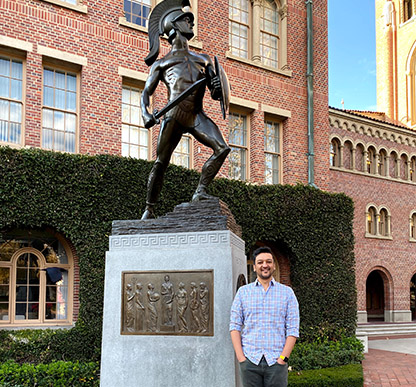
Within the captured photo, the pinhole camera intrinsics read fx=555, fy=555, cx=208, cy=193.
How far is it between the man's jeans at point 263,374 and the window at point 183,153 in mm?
11285

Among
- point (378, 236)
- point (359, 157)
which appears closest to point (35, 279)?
point (359, 157)

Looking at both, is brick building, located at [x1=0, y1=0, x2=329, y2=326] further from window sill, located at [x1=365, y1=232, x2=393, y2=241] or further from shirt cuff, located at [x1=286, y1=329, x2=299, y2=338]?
shirt cuff, located at [x1=286, y1=329, x2=299, y2=338]

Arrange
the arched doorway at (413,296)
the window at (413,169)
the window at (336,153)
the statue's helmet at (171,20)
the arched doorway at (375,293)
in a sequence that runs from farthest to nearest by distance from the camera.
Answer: the arched doorway at (413,296)
the arched doorway at (375,293)
the window at (413,169)
the window at (336,153)
the statue's helmet at (171,20)

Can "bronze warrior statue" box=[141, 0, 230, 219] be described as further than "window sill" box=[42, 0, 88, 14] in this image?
No

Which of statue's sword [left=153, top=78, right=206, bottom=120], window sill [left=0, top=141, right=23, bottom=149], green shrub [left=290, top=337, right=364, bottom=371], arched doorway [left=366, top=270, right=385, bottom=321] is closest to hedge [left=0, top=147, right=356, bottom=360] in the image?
window sill [left=0, top=141, right=23, bottom=149]

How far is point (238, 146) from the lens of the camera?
55.9 ft

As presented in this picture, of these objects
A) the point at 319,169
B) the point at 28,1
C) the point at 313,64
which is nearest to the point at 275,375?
the point at 28,1

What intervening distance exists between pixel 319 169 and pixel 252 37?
4.84 metres

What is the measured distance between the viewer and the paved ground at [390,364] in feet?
36.8

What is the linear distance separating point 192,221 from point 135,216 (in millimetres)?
7318

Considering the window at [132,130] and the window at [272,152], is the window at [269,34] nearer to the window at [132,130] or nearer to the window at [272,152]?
the window at [272,152]

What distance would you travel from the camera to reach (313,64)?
1898 cm

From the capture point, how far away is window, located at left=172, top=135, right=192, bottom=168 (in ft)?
51.1

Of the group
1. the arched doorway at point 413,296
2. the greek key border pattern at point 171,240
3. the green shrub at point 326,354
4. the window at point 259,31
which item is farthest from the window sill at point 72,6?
the arched doorway at point 413,296
